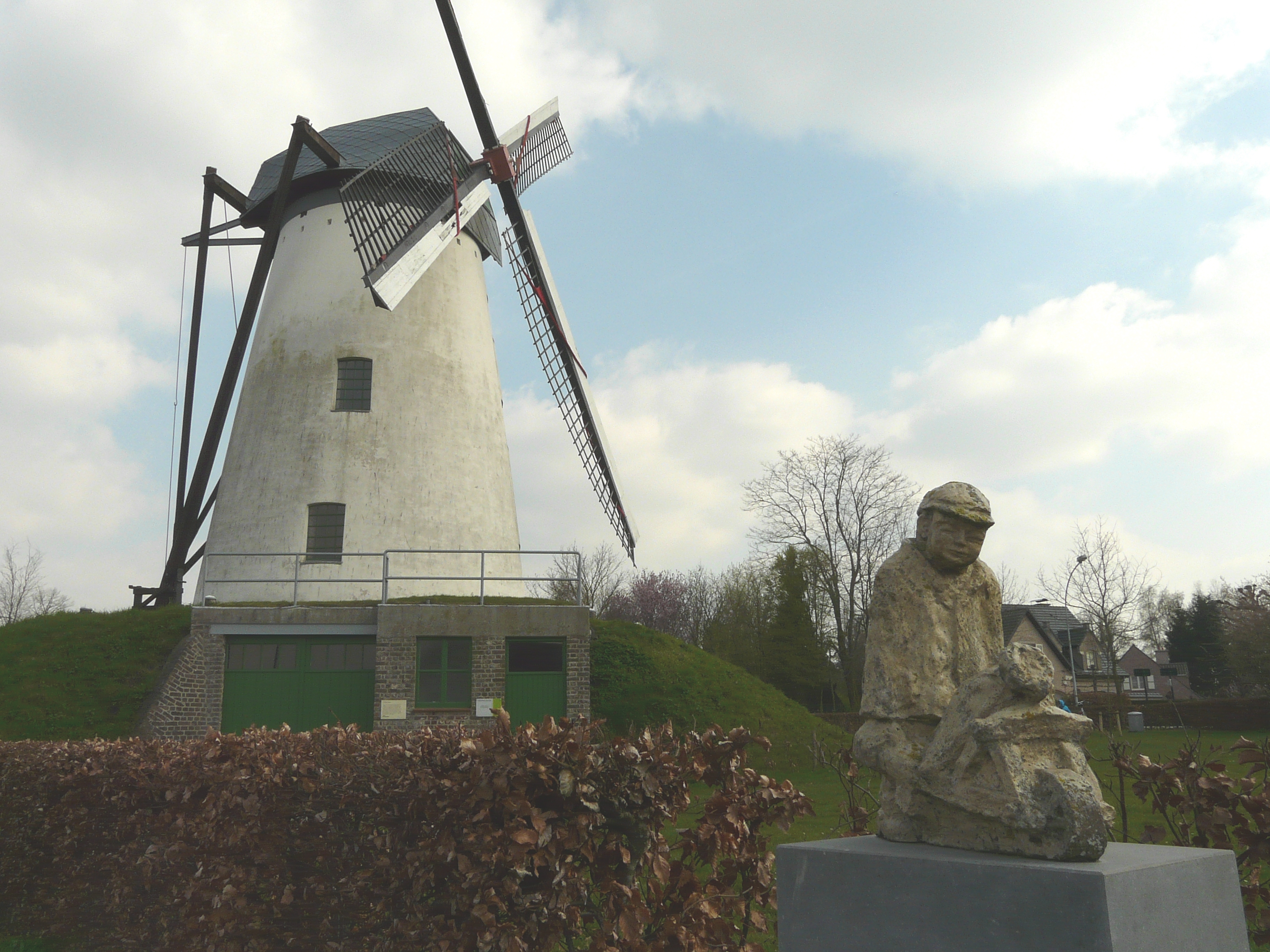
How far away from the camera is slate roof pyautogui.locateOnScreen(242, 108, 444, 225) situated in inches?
823

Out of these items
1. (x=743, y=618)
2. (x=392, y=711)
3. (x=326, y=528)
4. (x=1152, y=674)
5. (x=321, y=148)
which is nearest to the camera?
(x=392, y=711)

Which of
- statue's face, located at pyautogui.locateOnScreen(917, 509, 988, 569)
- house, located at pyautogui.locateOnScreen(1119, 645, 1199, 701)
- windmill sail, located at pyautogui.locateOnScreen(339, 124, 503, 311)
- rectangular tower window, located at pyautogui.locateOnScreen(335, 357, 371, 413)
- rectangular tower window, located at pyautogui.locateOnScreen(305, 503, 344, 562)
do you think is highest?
windmill sail, located at pyautogui.locateOnScreen(339, 124, 503, 311)

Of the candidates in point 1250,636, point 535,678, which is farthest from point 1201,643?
point 535,678

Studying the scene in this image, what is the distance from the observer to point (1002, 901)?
122 inches

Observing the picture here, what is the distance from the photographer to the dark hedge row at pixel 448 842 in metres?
4.66

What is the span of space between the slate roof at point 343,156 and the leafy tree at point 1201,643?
46.0 meters

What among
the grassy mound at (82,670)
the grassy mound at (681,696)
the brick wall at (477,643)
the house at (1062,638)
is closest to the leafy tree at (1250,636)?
the house at (1062,638)

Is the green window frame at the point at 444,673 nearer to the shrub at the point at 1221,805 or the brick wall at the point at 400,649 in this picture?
the brick wall at the point at 400,649

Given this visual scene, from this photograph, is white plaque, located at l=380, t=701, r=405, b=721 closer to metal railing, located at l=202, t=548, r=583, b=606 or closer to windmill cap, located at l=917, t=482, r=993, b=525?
metal railing, located at l=202, t=548, r=583, b=606

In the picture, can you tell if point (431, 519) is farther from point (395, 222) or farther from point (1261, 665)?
point (1261, 665)

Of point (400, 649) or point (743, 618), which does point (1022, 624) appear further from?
point (400, 649)

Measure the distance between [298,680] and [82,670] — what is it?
4491mm

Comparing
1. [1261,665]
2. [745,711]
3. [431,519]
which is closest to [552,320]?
[431,519]

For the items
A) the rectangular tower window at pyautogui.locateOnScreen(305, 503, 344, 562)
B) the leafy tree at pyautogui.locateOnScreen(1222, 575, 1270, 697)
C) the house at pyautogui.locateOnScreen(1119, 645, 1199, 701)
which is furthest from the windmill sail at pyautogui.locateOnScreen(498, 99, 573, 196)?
the house at pyautogui.locateOnScreen(1119, 645, 1199, 701)
